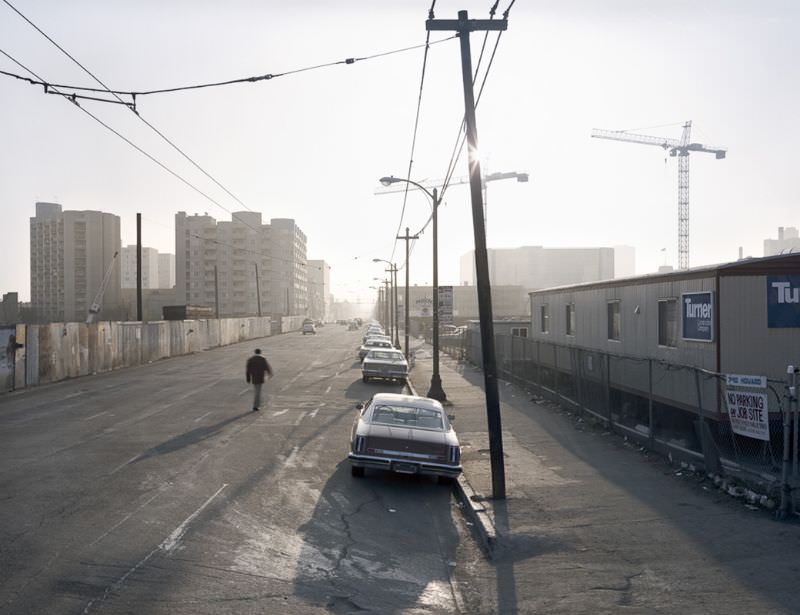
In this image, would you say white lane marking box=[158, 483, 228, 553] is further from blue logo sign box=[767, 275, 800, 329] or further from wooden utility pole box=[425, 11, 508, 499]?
blue logo sign box=[767, 275, 800, 329]

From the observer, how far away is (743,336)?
50.3 ft

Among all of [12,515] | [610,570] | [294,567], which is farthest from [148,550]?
[610,570]

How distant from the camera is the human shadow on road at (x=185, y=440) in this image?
1392cm

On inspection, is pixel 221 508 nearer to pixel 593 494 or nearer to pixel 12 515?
pixel 12 515

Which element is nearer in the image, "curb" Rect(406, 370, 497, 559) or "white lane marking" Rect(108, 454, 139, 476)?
"curb" Rect(406, 370, 497, 559)

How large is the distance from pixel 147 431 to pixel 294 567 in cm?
1022

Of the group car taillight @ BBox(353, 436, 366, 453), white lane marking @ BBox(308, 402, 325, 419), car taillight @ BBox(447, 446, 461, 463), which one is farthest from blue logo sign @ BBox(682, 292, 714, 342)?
white lane marking @ BBox(308, 402, 325, 419)

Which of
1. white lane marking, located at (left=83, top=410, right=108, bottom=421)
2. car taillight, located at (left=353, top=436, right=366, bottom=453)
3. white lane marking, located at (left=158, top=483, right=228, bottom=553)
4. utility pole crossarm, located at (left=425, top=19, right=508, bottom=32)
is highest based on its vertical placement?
utility pole crossarm, located at (left=425, top=19, right=508, bottom=32)

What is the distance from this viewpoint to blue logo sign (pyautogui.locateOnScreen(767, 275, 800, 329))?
15.4 meters

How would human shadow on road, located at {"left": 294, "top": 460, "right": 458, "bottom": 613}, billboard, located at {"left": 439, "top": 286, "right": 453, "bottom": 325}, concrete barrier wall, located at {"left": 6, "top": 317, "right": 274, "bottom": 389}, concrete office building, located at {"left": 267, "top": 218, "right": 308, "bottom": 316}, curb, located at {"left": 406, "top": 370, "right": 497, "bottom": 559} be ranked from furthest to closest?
concrete office building, located at {"left": 267, "top": 218, "right": 308, "bottom": 316}
billboard, located at {"left": 439, "top": 286, "right": 453, "bottom": 325}
concrete barrier wall, located at {"left": 6, "top": 317, "right": 274, "bottom": 389}
curb, located at {"left": 406, "top": 370, "right": 497, "bottom": 559}
human shadow on road, located at {"left": 294, "top": 460, "right": 458, "bottom": 613}

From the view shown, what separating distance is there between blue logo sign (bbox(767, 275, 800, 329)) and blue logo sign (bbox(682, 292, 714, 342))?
44.9 inches

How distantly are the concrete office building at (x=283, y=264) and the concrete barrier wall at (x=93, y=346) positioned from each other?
104 meters

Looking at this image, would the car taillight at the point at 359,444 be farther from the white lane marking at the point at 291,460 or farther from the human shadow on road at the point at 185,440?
the human shadow on road at the point at 185,440

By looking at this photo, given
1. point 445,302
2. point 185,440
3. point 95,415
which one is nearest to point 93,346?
point 95,415
